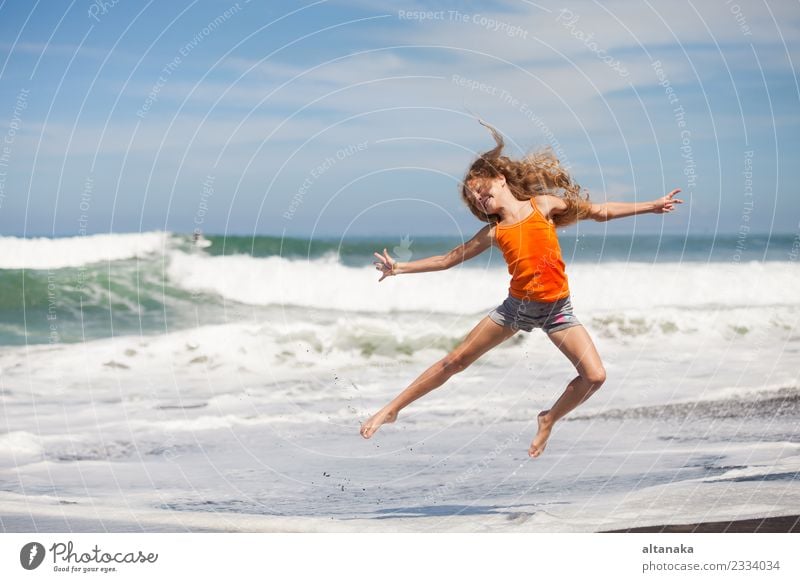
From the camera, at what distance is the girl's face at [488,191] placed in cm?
912

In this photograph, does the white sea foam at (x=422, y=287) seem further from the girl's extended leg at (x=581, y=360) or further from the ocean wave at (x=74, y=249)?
the girl's extended leg at (x=581, y=360)

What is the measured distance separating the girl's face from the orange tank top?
0.29m

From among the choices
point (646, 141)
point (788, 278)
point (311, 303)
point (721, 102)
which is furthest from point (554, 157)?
point (788, 278)

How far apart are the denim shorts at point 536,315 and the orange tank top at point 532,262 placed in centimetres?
5

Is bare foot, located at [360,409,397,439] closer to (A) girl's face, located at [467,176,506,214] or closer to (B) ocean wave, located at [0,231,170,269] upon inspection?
(A) girl's face, located at [467,176,506,214]

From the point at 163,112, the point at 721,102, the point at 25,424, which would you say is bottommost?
the point at 25,424

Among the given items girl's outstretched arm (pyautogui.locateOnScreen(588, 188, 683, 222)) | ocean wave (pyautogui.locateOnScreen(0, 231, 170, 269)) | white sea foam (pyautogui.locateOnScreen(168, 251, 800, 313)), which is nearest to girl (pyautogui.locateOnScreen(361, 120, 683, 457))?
girl's outstretched arm (pyautogui.locateOnScreen(588, 188, 683, 222))

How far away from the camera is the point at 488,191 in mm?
9125

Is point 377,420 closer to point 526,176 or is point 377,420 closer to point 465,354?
point 465,354
